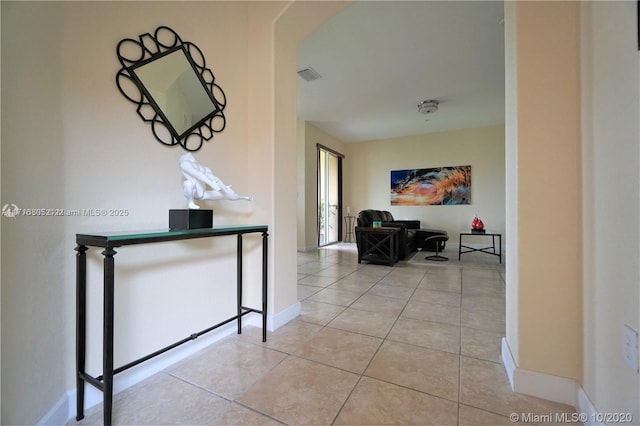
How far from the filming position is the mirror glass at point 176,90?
1401 millimetres

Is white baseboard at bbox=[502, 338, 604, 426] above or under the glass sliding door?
under

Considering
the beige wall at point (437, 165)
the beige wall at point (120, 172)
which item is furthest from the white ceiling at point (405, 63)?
the beige wall at point (120, 172)

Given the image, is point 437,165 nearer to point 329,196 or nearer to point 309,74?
point 329,196

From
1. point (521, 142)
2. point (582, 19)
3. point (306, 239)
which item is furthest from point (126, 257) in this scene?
point (306, 239)

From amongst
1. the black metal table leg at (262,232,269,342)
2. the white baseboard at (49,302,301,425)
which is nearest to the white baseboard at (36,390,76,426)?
the white baseboard at (49,302,301,425)

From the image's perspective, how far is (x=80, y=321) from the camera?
1081 millimetres

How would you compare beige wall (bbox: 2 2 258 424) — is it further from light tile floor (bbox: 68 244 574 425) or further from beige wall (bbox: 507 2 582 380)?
beige wall (bbox: 507 2 582 380)

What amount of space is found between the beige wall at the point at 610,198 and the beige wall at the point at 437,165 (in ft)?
19.0

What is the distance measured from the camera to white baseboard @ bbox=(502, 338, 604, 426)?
3.69ft

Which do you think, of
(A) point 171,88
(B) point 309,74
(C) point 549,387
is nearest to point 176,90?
(A) point 171,88

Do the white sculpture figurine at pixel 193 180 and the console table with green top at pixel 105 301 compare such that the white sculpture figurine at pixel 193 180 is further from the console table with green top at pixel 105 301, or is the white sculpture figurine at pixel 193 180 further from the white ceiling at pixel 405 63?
the white ceiling at pixel 405 63

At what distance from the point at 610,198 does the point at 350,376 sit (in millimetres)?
1337

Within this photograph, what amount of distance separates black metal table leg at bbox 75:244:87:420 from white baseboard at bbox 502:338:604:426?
1949mm

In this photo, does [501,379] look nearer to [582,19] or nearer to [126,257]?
[582,19]
